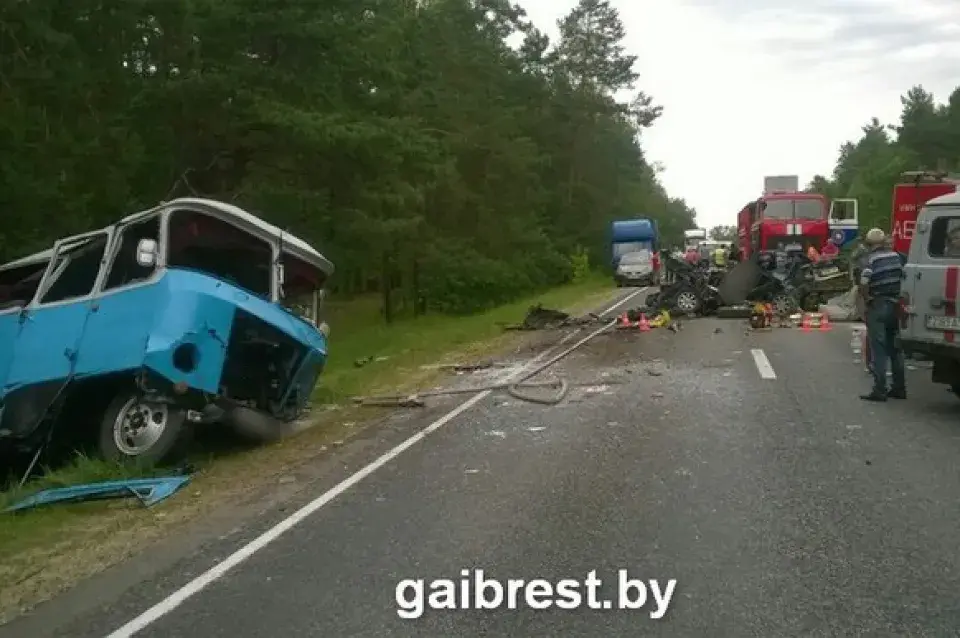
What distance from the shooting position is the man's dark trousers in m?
12.0

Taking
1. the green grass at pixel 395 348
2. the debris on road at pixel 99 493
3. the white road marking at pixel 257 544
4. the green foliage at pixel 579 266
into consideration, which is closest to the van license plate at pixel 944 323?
the white road marking at pixel 257 544

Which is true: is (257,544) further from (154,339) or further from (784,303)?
(784,303)

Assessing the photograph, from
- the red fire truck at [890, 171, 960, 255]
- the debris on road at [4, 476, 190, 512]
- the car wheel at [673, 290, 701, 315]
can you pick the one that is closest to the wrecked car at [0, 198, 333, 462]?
the debris on road at [4, 476, 190, 512]

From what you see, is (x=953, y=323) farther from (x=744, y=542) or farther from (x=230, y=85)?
(x=230, y=85)

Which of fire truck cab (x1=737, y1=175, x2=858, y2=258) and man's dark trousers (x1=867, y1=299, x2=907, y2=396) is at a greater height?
fire truck cab (x1=737, y1=175, x2=858, y2=258)

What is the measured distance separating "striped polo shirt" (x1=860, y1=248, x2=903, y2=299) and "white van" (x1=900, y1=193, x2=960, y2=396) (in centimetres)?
10

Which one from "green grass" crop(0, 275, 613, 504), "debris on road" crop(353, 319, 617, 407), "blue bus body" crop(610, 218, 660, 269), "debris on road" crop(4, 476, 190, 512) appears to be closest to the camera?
"debris on road" crop(4, 476, 190, 512)

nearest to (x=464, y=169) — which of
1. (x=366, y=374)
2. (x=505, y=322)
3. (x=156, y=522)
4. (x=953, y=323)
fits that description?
(x=505, y=322)

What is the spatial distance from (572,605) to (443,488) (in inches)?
114

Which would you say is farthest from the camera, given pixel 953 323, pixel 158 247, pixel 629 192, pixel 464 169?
pixel 629 192

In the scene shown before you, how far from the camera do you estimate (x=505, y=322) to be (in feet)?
86.7

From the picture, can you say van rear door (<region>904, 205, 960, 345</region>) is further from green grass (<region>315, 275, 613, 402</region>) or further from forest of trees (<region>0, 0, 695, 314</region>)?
forest of trees (<region>0, 0, 695, 314</region>)

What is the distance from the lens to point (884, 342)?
1208 cm

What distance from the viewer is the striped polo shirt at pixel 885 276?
11.9m
